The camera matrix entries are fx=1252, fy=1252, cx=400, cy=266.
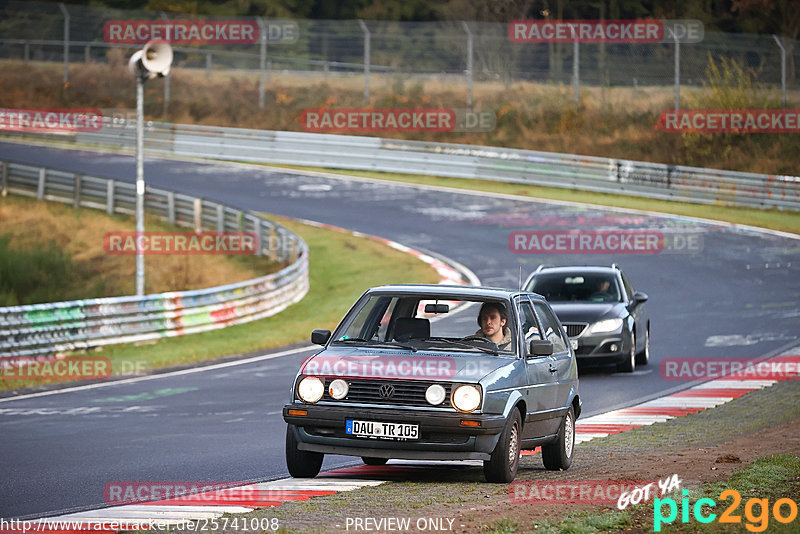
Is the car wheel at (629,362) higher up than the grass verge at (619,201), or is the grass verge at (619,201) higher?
the car wheel at (629,362)

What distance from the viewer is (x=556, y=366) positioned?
10469 millimetres

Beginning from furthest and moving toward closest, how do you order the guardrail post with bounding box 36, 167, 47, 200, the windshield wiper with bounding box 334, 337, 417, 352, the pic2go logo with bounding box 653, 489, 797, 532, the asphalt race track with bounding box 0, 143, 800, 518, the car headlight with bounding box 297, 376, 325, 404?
the guardrail post with bounding box 36, 167, 47, 200, the asphalt race track with bounding box 0, 143, 800, 518, the windshield wiper with bounding box 334, 337, 417, 352, the car headlight with bounding box 297, 376, 325, 404, the pic2go logo with bounding box 653, 489, 797, 532

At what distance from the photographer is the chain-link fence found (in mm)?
43094

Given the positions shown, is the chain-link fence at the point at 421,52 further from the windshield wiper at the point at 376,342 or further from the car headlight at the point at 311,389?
the car headlight at the point at 311,389

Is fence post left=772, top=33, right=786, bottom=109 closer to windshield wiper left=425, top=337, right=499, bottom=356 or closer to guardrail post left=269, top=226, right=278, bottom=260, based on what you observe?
guardrail post left=269, top=226, right=278, bottom=260

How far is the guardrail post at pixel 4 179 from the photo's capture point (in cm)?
4222

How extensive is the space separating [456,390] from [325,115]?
45.7 meters

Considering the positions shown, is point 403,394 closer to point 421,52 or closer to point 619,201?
point 619,201

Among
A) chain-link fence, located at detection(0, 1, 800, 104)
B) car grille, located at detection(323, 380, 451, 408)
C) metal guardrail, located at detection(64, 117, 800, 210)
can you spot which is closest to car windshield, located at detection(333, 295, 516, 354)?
car grille, located at detection(323, 380, 451, 408)

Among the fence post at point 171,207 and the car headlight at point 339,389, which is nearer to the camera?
the car headlight at point 339,389

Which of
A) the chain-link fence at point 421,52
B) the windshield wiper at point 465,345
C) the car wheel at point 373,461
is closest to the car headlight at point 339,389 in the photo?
the windshield wiper at point 465,345

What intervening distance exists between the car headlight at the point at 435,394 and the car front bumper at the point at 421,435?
3.8 inches

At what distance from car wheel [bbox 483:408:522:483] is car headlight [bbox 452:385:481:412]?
0.31 meters

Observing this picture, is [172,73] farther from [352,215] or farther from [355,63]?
[352,215]
